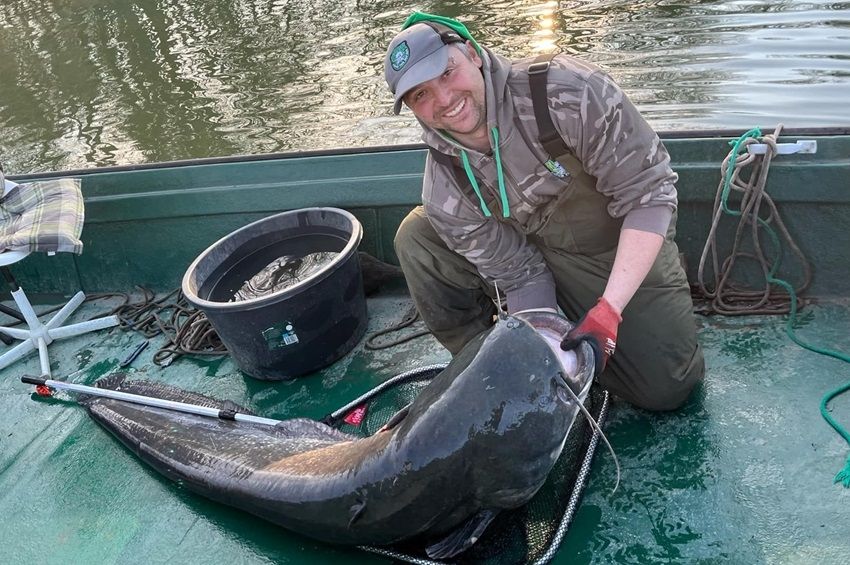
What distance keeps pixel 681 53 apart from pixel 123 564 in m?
7.74

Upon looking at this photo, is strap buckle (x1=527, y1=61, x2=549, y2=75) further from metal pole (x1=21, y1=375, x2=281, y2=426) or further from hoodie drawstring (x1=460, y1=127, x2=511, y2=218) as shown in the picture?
metal pole (x1=21, y1=375, x2=281, y2=426)

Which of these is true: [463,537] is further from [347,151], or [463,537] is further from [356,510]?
[347,151]

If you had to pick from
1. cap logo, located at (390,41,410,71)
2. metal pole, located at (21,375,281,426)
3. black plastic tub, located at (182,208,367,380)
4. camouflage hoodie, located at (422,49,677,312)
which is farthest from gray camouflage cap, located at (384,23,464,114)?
metal pole, located at (21,375,281,426)

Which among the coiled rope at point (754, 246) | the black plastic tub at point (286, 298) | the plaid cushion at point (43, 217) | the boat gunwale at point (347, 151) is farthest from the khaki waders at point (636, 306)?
the plaid cushion at point (43, 217)

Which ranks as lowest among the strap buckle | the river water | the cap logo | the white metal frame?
the river water

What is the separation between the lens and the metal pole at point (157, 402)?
3.06 m

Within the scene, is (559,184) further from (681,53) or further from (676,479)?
(681,53)

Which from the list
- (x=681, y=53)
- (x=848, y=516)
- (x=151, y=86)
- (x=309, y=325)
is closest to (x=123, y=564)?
(x=309, y=325)

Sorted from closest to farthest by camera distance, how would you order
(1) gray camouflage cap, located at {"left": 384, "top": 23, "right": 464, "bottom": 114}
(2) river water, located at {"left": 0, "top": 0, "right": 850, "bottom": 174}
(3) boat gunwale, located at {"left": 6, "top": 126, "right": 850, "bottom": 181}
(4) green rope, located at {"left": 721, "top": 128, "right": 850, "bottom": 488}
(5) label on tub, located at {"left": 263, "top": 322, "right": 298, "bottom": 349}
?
(1) gray camouflage cap, located at {"left": 384, "top": 23, "right": 464, "bottom": 114} < (4) green rope, located at {"left": 721, "top": 128, "right": 850, "bottom": 488} < (3) boat gunwale, located at {"left": 6, "top": 126, "right": 850, "bottom": 181} < (5) label on tub, located at {"left": 263, "top": 322, "right": 298, "bottom": 349} < (2) river water, located at {"left": 0, "top": 0, "right": 850, "bottom": 174}

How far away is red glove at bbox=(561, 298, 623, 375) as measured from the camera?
7.30ft

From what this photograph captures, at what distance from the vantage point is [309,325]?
136 inches

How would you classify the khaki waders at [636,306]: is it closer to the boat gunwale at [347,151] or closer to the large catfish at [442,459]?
the large catfish at [442,459]

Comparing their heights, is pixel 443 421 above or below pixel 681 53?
above

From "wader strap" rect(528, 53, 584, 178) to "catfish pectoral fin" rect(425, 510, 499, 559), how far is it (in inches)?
50.3
